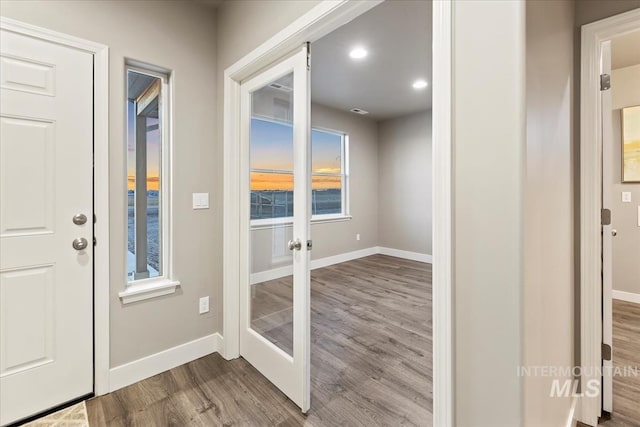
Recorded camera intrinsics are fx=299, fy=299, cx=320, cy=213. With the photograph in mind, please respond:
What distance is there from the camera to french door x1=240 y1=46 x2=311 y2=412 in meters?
1.77

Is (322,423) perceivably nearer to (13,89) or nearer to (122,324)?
(122,324)

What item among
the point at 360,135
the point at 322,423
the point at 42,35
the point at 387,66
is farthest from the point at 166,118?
the point at 360,135

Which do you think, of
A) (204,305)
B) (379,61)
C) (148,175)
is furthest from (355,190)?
(148,175)

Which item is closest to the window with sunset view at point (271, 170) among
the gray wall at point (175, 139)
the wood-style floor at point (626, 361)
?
the gray wall at point (175, 139)

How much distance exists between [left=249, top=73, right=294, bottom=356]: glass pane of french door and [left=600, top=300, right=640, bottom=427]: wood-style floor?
1.98m

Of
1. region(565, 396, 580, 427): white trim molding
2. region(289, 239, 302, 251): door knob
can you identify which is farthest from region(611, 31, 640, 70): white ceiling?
region(289, 239, 302, 251): door knob

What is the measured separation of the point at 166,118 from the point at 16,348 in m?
1.65

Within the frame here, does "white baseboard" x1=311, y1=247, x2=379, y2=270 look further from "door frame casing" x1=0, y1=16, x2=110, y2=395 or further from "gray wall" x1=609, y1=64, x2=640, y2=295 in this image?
"gray wall" x1=609, y1=64, x2=640, y2=295

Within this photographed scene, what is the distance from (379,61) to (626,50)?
242 centimetres

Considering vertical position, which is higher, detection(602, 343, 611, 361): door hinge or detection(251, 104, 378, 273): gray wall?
detection(251, 104, 378, 273): gray wall

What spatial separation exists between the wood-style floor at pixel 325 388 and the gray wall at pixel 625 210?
242 cm

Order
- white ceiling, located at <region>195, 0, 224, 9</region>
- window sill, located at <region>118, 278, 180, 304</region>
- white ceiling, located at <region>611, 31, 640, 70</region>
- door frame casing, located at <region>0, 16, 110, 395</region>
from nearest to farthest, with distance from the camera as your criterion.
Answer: door frame casing, located at <region>0, 16, 110, 395</region> → window sill, located at <region>118, 278, 180, 304</region> → white ceiling, located at <region>195, 0, 224, 9</region> → white ceiling, located at <region>611, 31, 640, 70</region>

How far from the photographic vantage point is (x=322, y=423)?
1.66 meters

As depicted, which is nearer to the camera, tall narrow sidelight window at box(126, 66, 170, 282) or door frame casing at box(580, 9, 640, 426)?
door frame casing at box(580, 9, 640, 426)
